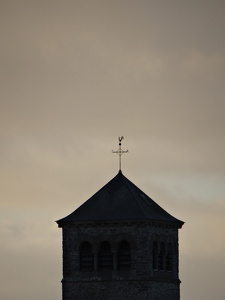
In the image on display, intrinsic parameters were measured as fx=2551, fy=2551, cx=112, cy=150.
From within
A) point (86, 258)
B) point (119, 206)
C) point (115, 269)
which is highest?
point (119, 206)

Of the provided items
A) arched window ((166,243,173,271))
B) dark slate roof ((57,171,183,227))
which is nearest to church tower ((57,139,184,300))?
dark slate roof ((57,171,183,227))

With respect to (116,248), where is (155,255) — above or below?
below

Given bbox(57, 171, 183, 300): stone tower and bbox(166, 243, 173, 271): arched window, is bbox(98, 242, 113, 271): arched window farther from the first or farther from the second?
bbox(166, 243, 173, 271): arched window

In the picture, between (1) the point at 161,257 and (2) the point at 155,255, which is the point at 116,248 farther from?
(1) the point at 161,257

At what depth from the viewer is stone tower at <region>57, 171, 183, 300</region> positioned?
122500mm

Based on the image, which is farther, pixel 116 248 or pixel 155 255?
pixel 155 255

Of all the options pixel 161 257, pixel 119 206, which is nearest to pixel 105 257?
pixel 119 206

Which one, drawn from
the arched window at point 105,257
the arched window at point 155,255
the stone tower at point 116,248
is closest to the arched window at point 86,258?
the stone tower at point 116,248

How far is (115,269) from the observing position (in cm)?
12281

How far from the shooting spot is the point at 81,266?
12362cm

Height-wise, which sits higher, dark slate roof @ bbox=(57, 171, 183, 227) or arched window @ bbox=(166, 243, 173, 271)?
dark slate roof @ bbox=(57, 171, 183, 227)

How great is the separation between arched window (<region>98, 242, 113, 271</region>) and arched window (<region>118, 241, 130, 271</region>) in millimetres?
472

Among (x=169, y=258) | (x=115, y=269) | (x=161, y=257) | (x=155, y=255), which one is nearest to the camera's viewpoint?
(x=115, y=269)

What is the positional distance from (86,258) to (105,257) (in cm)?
98
